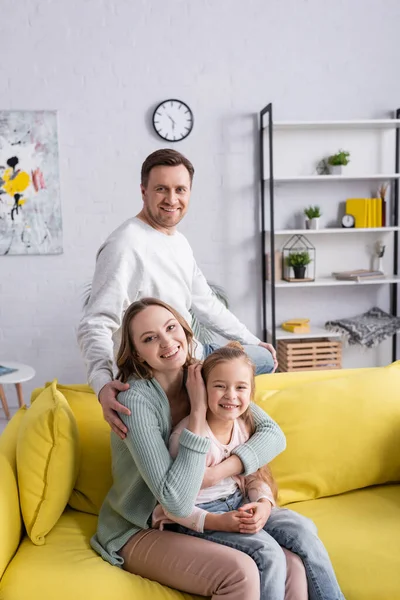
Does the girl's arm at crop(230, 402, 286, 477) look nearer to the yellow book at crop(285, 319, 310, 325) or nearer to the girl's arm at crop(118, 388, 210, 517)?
the girl's arm at crop(118, 388, 210, 517)

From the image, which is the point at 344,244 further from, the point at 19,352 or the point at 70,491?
the point at 70,491

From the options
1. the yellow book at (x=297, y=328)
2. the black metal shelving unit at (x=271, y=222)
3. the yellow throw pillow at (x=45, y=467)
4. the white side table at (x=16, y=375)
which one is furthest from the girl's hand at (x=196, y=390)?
the yellow book at (x=297, y=328)

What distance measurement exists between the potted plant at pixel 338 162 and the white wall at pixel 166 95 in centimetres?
31

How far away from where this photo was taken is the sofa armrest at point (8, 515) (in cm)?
154

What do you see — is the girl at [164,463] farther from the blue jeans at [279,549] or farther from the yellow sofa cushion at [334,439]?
the yellow sofa cushion at [334,439]

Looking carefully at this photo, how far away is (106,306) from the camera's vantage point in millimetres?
1918

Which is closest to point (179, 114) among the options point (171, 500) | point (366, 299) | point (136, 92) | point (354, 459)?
point (136, 92)

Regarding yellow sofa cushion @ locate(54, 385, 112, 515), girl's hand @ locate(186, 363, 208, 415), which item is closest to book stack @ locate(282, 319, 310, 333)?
yellow sofa cushion @ locate(54, 385, 112, 515)

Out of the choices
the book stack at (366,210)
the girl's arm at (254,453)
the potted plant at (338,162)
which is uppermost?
the potted plant at (338,162)

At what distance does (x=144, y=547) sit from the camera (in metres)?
1.54

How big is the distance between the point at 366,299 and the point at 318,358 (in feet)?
2.11

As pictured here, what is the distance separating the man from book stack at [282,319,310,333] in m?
1.86

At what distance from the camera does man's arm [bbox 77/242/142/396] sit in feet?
5.79

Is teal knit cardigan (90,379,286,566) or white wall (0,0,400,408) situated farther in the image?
white wall (0,0,400,408)
